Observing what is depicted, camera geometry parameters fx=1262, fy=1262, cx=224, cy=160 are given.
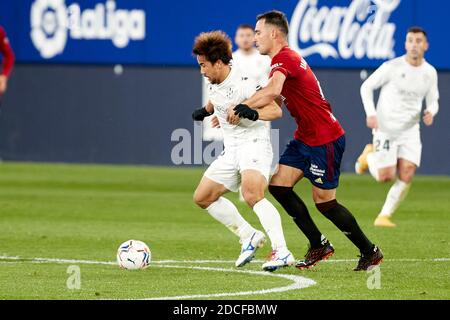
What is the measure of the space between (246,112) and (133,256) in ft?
5.46

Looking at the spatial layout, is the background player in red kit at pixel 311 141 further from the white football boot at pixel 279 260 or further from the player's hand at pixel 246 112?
the player's hand at pixel 246 112

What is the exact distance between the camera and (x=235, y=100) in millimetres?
11203

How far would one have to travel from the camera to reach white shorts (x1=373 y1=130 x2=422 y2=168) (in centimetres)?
1627

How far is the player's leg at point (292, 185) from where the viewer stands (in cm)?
1126

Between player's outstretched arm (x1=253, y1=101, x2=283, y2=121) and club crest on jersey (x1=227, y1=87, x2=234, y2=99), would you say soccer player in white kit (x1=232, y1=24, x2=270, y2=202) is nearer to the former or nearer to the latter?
club crest on jersey (x1=227, y1=87, x2=234, y2=99)

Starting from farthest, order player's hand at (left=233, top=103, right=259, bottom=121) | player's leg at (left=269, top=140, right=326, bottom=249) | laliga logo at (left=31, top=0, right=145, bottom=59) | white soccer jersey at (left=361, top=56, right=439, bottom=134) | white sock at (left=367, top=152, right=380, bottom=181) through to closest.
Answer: laliga logo at (left=31, top=0, right=145, bottom=59) < white sock at (left=367, top=152, right=380, bottom=181) < white soccer jersey at (left=361, top=56, right=439, bottom=134) < player's leg at (left=269, top=140, right=326, bottom=249) < player's hand at (left=233, top=103, right=259, bottom=121)

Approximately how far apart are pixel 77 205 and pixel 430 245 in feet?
22.3

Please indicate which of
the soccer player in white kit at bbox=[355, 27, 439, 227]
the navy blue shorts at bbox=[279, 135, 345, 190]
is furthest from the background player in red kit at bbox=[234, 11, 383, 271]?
the soccer player in white kit at bbox=[355, 27, 439, 227]

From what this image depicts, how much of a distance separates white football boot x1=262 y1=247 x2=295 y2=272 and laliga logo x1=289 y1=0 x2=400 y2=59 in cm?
1655

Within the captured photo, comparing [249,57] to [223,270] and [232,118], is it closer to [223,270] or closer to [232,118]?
[223,270]

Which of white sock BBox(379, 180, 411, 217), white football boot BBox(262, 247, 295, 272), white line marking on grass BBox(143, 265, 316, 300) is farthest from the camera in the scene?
white sock BBox(379, 180, 411, 217)

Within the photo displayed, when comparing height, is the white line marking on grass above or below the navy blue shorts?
below

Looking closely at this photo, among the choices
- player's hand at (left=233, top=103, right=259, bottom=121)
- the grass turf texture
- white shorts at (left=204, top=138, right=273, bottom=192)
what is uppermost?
player's hand at (left=233, top=103, right=259, bottom=121)
